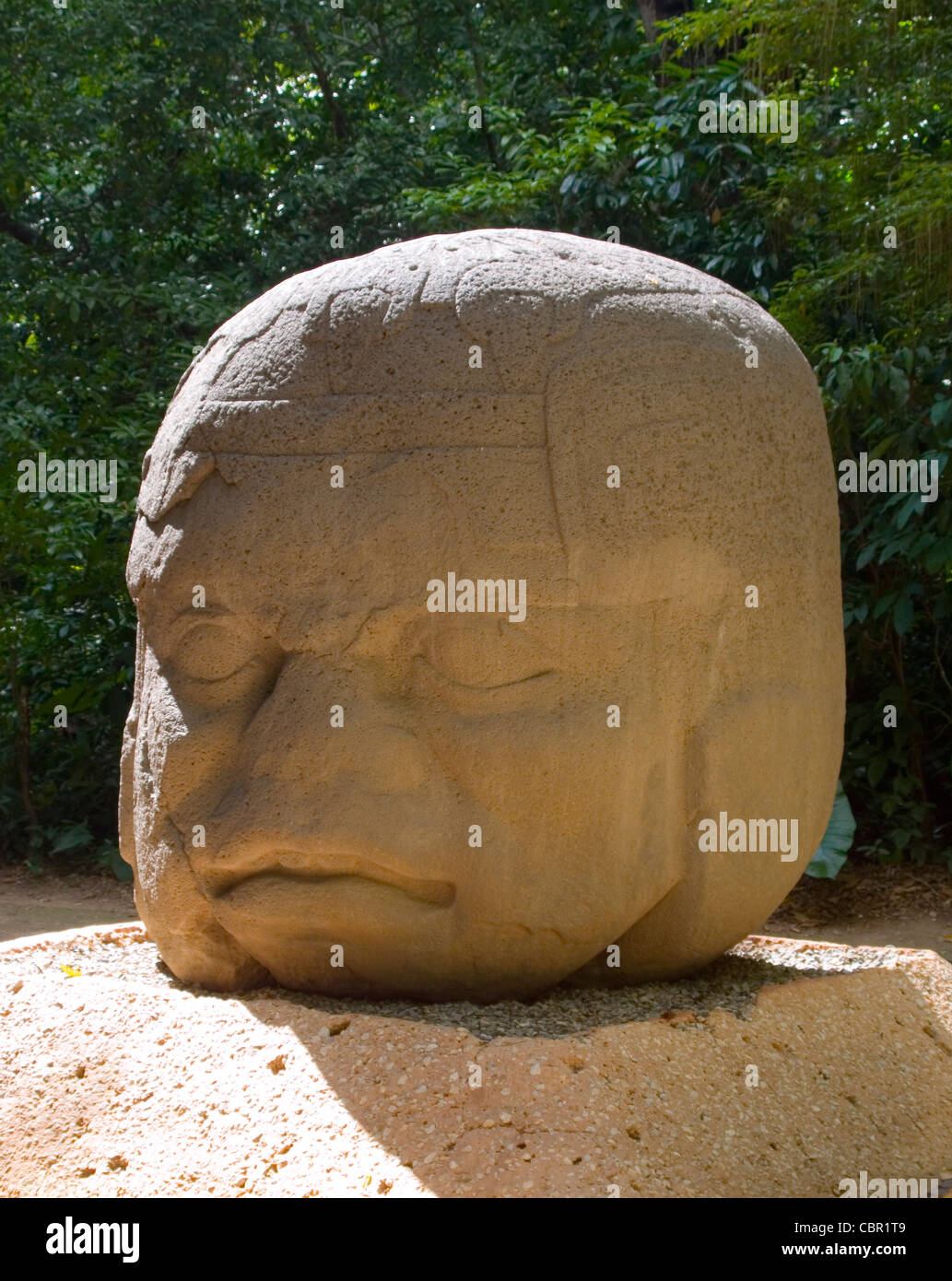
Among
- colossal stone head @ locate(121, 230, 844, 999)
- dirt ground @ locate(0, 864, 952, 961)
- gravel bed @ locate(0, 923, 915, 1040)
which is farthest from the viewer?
dirt ground @ locate(0, 864, 952, 961)

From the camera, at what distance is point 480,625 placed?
111 inches

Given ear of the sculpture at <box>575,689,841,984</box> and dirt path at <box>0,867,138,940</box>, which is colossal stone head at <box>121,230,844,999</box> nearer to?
ear of the sculpture at <box>575,689,841,984</box>

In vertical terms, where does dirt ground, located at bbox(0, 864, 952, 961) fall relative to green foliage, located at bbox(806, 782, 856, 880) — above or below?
below

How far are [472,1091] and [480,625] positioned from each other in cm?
92

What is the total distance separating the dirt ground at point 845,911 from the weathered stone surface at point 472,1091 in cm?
271

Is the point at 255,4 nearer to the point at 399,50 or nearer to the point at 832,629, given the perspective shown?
the point at 399,50

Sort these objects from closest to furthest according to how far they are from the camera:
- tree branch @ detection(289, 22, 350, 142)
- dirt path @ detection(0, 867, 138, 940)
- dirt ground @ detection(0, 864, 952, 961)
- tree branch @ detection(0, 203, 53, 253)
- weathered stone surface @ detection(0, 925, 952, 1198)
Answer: weathered stone surface @ detection(0, 925, 952, 1198) < dirt ground @ detection(0, 864, 952, 961) < dirt path @ detection(0, 867, 138, 940) < tree branch @ detection(0, 203, 53, 253) < tree branch @ detection(289, 22, 350, 142)

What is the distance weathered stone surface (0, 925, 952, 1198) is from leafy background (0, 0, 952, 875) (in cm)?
300

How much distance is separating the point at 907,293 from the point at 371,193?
384cm

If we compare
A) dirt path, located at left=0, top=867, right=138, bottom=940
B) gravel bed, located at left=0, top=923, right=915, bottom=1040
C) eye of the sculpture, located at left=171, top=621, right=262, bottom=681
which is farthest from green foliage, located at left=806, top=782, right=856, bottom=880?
eye of the sculpture, located at left=171, top=621, right=262, bottom=681

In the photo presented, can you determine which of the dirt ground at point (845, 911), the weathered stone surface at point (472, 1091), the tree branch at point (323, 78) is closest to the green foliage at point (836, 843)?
the dirt ground at point (845, 911)

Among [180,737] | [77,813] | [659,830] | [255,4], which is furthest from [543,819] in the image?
[255,4]

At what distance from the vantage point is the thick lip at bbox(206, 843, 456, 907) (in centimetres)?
289

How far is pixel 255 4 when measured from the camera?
28.0 feet
